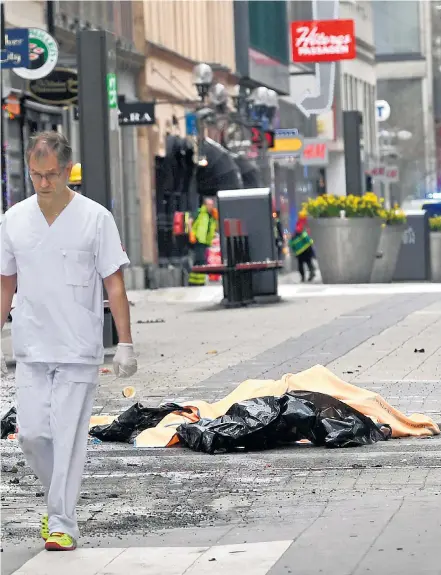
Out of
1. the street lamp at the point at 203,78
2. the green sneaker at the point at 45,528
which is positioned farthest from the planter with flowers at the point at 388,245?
the green sneaker at the point at 45,528

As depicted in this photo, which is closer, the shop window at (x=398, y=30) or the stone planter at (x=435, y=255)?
the stone planter at (x=435, y=255)

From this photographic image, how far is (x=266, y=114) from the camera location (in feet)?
159

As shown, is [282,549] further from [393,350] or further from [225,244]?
[225,244]

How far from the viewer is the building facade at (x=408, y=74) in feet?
352

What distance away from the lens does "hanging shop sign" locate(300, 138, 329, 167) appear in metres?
56.0

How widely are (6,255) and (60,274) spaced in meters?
Answer: 0.26

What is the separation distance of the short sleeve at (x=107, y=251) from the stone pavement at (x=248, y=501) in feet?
3.52

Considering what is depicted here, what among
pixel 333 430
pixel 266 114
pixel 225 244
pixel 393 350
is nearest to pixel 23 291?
pixel 333 430

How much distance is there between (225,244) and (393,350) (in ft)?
32.2

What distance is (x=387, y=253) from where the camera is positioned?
34219 mm

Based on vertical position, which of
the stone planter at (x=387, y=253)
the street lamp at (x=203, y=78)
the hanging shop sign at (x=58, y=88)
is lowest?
the stone planter at (x=387, y=253)

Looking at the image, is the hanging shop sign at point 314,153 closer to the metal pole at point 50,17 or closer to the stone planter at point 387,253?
the stone planter at point 387,253

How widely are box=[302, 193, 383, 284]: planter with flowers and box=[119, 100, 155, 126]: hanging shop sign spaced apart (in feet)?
10.7

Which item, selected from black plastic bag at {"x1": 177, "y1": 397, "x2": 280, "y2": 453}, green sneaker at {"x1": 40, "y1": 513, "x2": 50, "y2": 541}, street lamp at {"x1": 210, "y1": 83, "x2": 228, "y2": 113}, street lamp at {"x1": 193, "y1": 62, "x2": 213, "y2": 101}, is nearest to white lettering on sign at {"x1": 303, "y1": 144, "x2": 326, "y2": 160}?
street lamp at {"x1": 210, "y1": 83, "x2": 228, "y2": 113}
